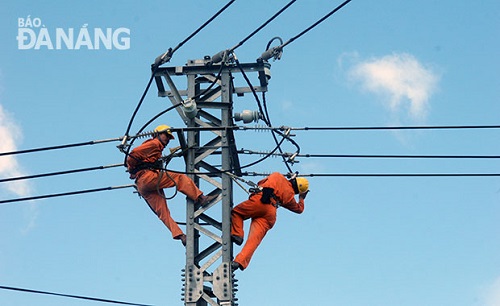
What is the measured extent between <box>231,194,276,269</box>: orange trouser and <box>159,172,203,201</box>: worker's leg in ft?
2.00

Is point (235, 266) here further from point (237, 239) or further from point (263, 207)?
point (263, 207)

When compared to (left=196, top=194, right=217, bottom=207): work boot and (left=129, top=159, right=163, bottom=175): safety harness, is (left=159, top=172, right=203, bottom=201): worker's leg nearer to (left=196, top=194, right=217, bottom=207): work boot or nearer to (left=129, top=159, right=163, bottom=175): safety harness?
(left=196, top=194, right=217, bottom=207): work boot

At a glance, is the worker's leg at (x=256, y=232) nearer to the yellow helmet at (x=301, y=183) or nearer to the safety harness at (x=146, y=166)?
the yellow helmet at (x=301, y=183)

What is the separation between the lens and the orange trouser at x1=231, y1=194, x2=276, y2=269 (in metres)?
10.5

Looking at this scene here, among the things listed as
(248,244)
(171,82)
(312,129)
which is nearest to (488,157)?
(312,129)

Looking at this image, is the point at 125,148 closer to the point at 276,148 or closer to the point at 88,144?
the point at 88,144

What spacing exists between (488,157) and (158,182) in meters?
4.44

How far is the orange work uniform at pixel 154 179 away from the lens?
1079cm

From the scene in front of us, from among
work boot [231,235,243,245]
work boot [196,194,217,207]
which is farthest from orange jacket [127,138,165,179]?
work boot [231,235,243,245]

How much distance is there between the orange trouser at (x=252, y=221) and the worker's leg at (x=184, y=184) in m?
0.61

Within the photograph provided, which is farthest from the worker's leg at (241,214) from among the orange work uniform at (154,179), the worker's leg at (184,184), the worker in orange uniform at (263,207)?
the orange work uniform at (154,179)

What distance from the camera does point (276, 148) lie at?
11234mm

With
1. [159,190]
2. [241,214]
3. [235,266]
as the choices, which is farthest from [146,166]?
[235,266]

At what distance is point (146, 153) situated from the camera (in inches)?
428
